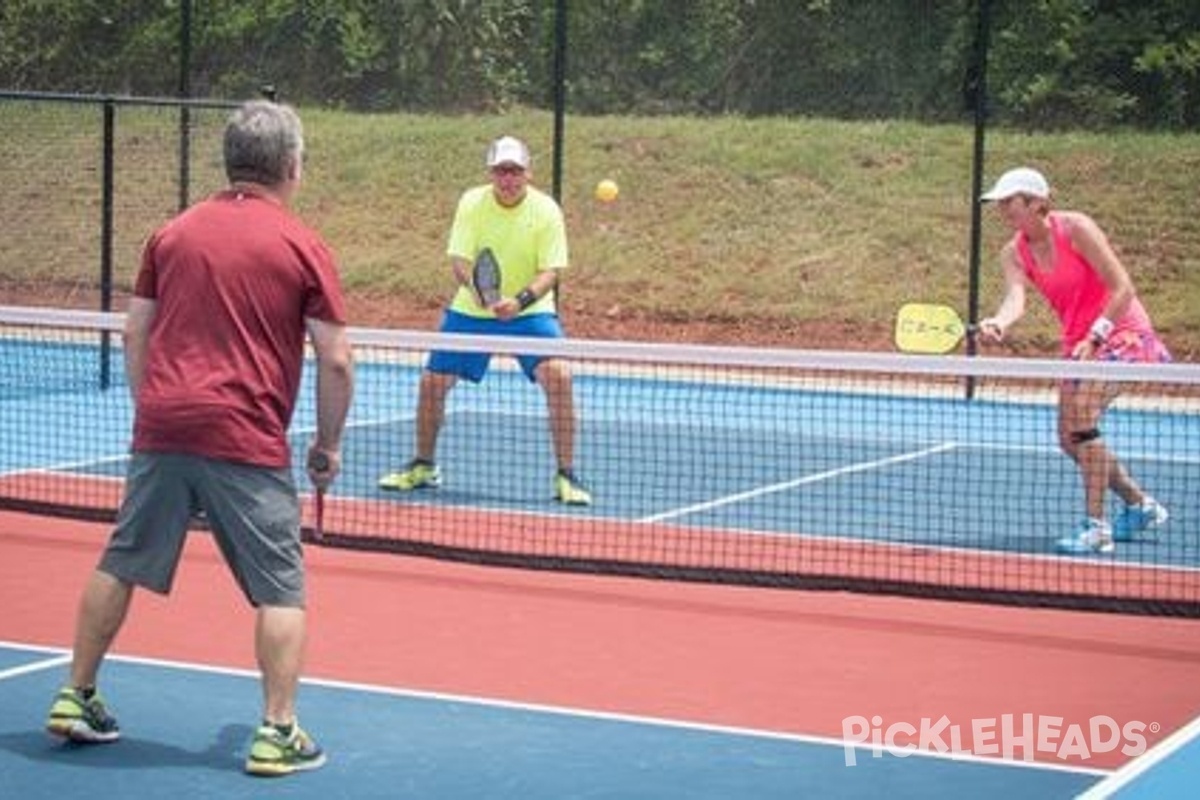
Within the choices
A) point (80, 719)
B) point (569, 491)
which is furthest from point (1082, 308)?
point (80, 719)

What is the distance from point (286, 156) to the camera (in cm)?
642

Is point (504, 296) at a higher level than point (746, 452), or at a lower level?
higher

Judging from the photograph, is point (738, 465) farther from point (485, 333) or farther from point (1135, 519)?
point (1135, 519)

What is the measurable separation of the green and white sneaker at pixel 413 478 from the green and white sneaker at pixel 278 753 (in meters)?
5.21

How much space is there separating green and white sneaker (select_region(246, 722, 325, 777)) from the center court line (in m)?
4.60

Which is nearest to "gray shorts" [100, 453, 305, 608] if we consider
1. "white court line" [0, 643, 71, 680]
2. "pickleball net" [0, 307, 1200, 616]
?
"white court line" [0, 643, 71, 680]

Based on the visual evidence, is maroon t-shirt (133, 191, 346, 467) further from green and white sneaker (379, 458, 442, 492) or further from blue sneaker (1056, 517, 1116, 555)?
green and white sneaker (379, 458, 442, 492)

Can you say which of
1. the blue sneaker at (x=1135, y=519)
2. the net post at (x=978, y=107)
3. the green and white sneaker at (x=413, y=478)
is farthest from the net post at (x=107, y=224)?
the blue sneaker at (x=1135, y=519)

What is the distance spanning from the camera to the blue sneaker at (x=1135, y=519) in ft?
34.5

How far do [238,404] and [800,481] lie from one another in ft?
20.4

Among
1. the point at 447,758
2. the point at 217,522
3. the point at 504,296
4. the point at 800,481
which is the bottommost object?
the point at 447,758

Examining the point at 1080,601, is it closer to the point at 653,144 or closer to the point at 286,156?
the point at 286,156

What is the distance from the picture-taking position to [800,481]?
40.2 ft

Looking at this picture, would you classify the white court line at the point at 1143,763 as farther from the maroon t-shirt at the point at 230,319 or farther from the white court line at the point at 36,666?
the white court line at the point at 36,666
